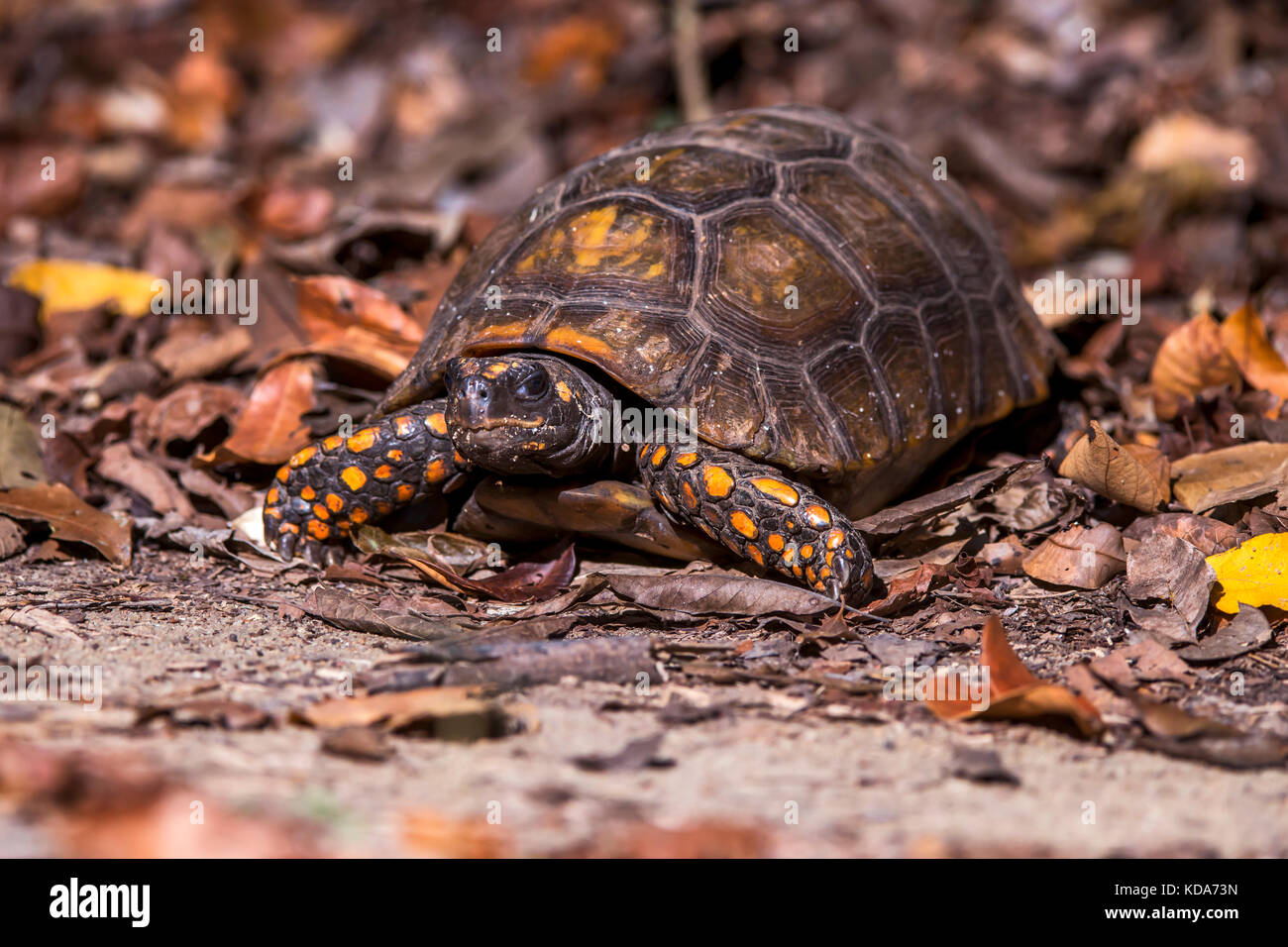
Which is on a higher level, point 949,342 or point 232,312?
point 232,312

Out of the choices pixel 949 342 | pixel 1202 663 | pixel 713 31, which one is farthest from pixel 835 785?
pixel 713 31

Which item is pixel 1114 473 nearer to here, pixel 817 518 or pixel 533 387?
pixel 817 518

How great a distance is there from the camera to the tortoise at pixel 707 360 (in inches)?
166

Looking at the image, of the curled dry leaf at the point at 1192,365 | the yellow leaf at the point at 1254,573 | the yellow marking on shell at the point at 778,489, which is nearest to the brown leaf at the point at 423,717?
the yellow marking on shell at the point at 778,489

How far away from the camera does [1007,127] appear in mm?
10445

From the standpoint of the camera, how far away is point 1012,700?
3135 millimetres

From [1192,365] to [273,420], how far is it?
4317 millimetres

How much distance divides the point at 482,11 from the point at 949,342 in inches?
400

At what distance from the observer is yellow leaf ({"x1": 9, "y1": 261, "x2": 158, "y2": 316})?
6.95 metres

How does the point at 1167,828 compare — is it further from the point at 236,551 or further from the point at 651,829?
the point at 236,551

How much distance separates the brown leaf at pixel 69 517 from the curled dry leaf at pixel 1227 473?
4202mm

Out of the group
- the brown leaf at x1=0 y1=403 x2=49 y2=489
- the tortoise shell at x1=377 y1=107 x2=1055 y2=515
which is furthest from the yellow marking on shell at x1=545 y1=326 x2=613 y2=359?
the brown leaf at x1=0 y1=403 x2=49 y2=489

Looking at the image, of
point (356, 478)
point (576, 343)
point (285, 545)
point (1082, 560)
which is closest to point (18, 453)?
point (285, 545)

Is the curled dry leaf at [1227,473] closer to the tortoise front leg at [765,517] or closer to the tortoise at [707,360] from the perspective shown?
the tortoise at [707,360]
